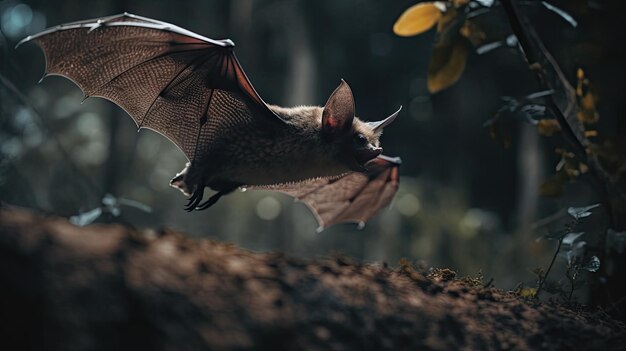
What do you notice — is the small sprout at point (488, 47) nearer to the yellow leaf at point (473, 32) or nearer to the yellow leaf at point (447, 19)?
the yellow leaf at point (473, 32)

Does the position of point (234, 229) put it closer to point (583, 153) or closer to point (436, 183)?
point (436, 183)

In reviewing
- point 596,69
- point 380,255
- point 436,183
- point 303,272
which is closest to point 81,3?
point 380,255

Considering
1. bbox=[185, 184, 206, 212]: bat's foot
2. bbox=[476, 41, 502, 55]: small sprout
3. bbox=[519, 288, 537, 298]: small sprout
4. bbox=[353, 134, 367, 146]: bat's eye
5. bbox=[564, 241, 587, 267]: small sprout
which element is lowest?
bbox=[185, 184, 206, 212]: bat's foot

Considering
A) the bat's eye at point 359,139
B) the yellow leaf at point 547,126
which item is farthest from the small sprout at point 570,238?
the bat's eye at point 359,139

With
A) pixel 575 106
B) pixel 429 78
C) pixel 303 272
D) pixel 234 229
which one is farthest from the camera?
pixel 234 229

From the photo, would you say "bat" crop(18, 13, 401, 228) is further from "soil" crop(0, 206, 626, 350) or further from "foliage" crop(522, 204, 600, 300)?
"soil" crop(0, 206, 626, 350)

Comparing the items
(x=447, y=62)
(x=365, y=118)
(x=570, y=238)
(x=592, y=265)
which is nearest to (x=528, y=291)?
(x=592, y=265)

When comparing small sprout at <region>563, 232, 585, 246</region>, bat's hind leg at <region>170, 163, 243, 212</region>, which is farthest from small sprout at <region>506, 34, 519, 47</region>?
bat's hind leg at <region>170, 163, 243, 212</region>

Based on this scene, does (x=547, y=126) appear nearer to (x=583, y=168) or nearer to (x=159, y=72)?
(x=583, y=168)
